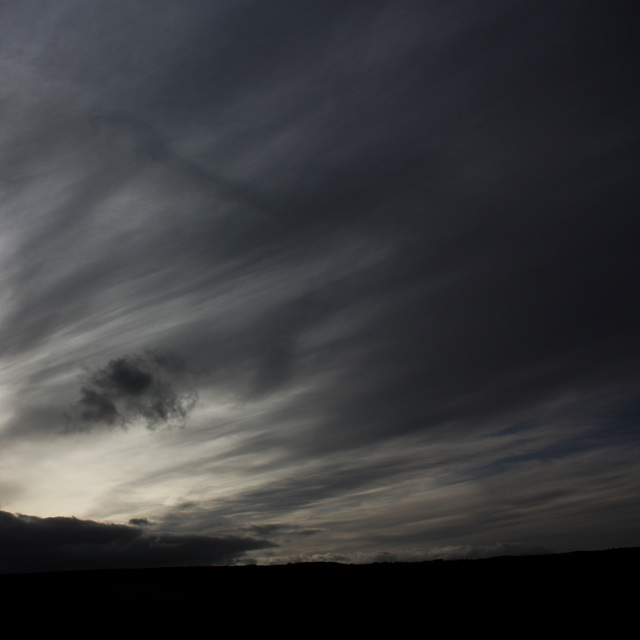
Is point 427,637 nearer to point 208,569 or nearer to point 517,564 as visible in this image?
point 517,564

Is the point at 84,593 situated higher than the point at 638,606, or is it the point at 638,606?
the point at 84,593

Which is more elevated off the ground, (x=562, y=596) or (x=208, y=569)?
(x=208, y=569)

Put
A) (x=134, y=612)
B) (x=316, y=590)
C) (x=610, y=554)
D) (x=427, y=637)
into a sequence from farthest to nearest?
(x=610, y=554) < (x=316, y=590) < (x=134, y=612) < (x=427, y=637)

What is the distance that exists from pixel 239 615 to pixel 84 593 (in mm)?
9833

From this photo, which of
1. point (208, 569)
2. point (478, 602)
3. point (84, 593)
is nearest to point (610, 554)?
point (478, 602)

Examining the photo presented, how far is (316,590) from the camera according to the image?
99.5 ft

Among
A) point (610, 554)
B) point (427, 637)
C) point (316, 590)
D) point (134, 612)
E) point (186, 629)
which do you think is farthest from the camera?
point (610, 554)

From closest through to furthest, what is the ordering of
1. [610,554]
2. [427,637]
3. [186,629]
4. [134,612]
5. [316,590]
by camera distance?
[427,637] < [186,629] < [134,612] < [316,590] < [610,554]

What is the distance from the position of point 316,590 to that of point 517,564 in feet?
40.9

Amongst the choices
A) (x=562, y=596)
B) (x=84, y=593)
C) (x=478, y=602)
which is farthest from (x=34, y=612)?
(x=562, y=596)

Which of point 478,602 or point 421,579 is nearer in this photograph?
point 478,602

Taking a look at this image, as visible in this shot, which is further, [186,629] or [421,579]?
[421,579]

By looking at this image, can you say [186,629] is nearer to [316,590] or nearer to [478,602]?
[316,590]

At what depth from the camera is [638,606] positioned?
25047mm
